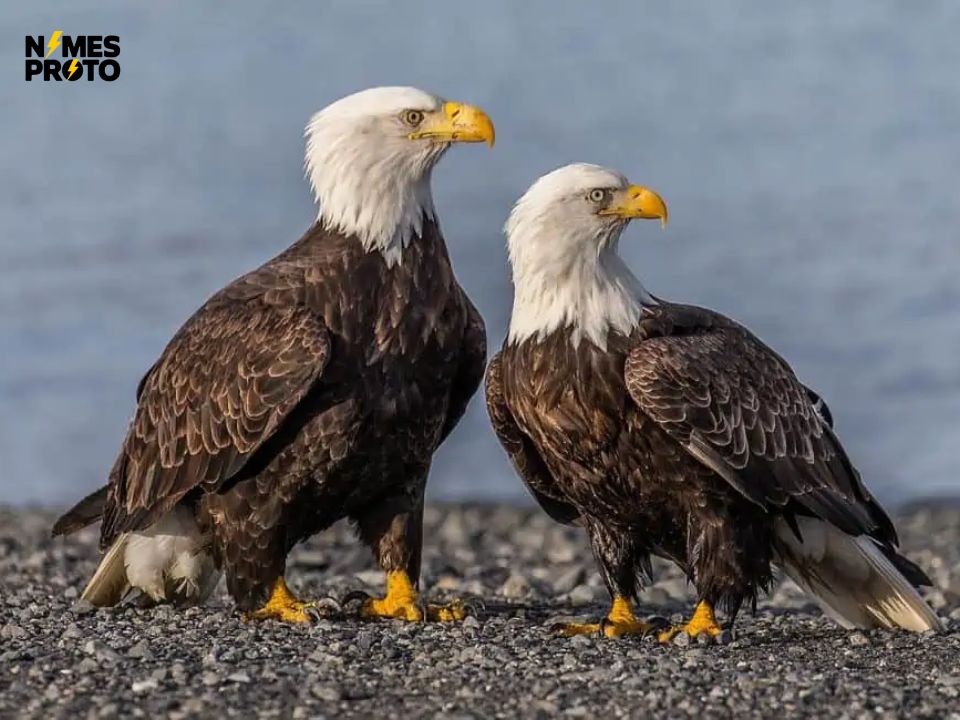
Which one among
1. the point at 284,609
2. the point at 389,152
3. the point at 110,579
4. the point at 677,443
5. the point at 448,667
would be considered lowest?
the point at 448,667

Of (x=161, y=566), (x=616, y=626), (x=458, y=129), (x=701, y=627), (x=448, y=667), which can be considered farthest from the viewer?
(x=161, y=566)

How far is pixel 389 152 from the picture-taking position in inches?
347

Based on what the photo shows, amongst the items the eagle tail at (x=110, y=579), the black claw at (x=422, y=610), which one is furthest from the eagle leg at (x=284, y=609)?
the eagle tail at (x=110, y=579)

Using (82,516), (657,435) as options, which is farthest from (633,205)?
(82,516)

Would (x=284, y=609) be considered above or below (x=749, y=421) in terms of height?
below

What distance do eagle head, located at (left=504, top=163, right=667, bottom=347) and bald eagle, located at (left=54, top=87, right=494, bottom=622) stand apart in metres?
0.36

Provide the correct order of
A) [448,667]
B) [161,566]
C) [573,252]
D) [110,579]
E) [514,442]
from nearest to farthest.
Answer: [448,667] < [573,252] < [514,442] < [161,566] < [110,579]

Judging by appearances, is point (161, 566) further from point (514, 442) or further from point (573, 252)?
point (573, 252)

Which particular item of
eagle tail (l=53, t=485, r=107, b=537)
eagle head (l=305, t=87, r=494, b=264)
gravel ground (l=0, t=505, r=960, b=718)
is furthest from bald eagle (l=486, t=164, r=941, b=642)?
eagle tail (l=53, t=485, r=107, b=537)

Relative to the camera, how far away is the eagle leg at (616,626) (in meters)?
8.51

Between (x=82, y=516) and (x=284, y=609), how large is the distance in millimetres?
1400

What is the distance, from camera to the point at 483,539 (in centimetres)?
1330

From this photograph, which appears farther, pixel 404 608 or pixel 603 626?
pixel 404 608

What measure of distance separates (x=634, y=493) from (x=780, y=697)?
1529mm
